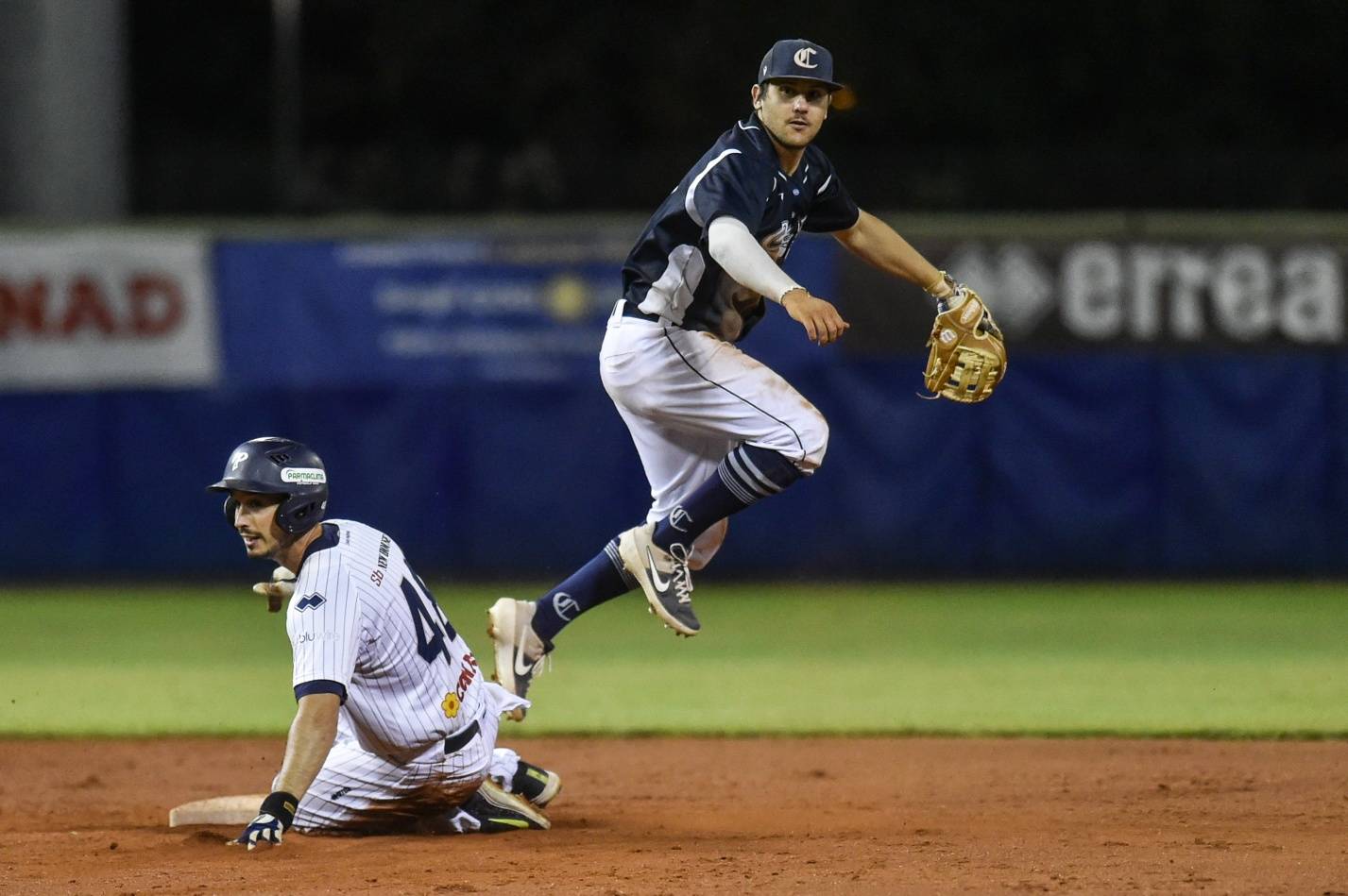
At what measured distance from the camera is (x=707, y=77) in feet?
86.4

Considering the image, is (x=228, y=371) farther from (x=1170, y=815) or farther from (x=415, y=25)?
(x=415, y=25)

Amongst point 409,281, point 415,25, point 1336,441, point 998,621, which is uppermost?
point 415,25

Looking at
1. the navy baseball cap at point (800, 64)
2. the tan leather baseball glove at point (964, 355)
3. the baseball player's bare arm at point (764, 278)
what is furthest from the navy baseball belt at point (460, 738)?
the navy baseball cap at point (800, 64)

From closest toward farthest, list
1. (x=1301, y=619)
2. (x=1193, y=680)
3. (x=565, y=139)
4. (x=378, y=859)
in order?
(x=378, y=859) → (x=1193, y=680) → (x=1301, y=619) → (x=565, y=139)

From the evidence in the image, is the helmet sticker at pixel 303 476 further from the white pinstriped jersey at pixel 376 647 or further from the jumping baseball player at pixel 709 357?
the jumping baseball player at pixel 709 357

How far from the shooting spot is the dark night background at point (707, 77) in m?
25.5

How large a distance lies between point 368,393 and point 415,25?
1565 centimetres

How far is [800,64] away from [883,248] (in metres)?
0.82

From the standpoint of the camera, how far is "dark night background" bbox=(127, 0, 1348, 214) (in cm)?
2545

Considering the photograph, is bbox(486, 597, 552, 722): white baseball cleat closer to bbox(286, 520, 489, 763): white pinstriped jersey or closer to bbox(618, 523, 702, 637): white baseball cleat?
bbox(618, 523, 702, 637): white baseball cleat

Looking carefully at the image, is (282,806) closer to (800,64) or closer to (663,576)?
(663,576)

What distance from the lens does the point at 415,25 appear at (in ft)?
90.6

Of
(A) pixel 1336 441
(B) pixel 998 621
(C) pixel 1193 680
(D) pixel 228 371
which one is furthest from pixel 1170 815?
(D) pixel 228 371

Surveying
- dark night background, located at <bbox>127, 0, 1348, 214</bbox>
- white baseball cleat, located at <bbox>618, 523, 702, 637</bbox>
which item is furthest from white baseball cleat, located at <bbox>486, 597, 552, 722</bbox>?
dark night background, located at <bbox>127, 0, 1348, 214</bbox>
